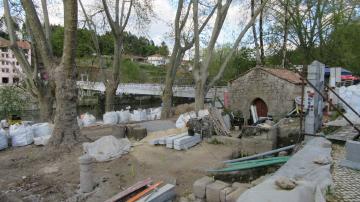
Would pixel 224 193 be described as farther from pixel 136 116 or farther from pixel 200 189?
pixel 136 116

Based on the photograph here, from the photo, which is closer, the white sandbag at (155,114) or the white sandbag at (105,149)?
the white sandbag at (105,149)

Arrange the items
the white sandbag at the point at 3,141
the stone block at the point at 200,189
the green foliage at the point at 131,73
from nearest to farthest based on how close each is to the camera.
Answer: the stone block at the point at 200,189
the white sandbag at the point at 3,141
the green foliage at the point at 131,73

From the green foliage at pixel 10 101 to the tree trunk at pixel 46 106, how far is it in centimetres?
748

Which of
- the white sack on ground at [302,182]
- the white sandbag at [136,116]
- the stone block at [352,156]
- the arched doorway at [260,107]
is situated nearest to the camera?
the white sack on ground at [302,182]

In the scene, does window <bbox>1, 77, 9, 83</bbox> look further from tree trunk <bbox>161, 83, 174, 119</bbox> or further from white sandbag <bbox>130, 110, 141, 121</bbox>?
tree trunk <bbox>161, 83, 174, 119</bbox>

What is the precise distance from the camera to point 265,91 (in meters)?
18.0

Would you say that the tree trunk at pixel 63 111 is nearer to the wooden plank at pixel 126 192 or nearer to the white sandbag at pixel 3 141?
the white sandbag at pixel 3 141

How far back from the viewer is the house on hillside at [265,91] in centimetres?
1694

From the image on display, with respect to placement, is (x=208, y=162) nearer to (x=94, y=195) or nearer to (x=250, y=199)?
(x=94, y=195)

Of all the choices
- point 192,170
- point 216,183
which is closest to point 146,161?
point 192,170

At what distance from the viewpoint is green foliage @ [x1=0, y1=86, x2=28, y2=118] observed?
1961 centimetres

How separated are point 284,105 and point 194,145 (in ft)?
31.3

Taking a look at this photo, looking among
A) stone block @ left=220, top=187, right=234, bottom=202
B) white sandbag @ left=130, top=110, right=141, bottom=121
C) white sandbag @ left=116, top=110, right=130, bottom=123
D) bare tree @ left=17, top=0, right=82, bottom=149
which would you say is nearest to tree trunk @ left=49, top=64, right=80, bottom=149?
bare tree @ left=17, top=0, right=82, bottom=149

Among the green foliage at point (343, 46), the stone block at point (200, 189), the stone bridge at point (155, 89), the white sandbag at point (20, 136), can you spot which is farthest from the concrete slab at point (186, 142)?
the green foliage at point (343, 46)
